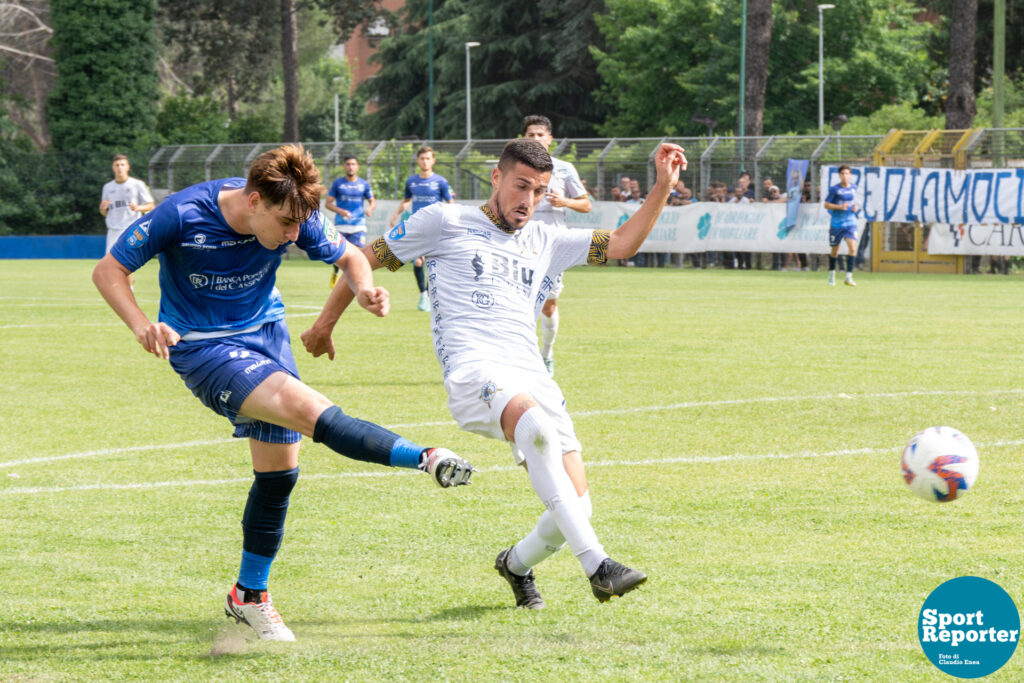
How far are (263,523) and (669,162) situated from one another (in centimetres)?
204

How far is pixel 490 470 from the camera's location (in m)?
7.52

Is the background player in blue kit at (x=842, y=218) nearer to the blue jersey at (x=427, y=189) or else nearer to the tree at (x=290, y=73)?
the blue jersey at (x=427, y=189)

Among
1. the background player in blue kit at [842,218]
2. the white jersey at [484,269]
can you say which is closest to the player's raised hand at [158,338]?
the white jersey at [484,269]

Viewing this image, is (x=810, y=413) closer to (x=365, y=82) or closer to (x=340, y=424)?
(x=340, y=424)

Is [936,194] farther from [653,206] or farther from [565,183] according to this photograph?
[653,206]

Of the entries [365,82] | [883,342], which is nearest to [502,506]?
[883,342]

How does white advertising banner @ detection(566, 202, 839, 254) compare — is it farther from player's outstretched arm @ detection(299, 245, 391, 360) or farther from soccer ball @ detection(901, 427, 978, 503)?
player's outstretched arm @ detection(299, 245, 391, 360)

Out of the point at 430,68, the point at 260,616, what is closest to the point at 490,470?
the point at 260,616

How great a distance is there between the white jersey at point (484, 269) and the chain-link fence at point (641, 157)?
24027 mm

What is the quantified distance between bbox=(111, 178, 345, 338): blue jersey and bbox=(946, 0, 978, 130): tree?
30.6 metres

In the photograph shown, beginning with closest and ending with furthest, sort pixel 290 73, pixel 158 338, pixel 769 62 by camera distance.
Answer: pixel 158 338, pixel 290 73, pixel 769 62

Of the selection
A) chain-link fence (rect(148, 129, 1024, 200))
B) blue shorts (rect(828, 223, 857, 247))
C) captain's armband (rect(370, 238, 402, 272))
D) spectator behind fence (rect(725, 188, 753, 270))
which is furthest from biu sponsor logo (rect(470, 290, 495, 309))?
spectator behind fence (rect(725, 188, 753, 270))

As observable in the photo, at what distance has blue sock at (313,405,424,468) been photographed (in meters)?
4.39

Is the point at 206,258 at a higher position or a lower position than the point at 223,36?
lower
